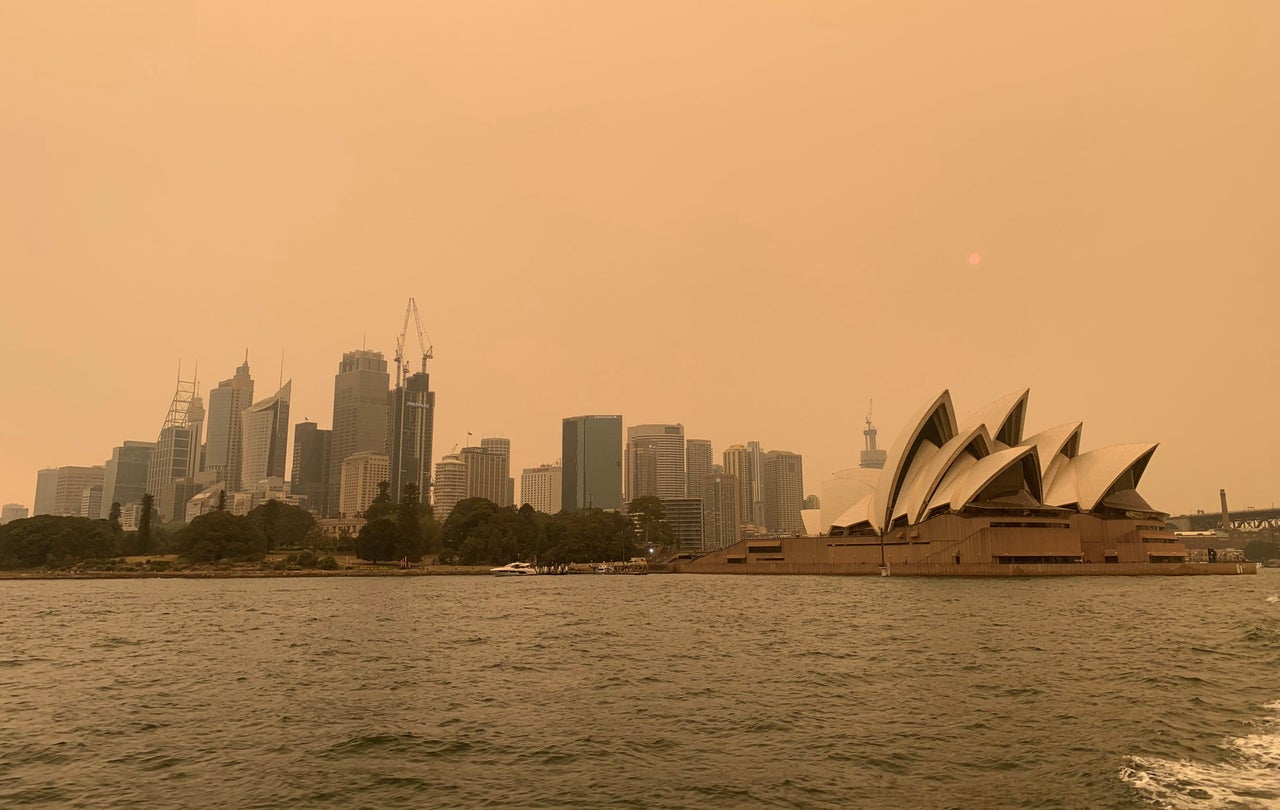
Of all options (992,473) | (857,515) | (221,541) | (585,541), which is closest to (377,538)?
(221,541)

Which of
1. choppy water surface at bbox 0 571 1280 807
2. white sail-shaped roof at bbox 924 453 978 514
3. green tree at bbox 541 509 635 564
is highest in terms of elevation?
white sail-shaped roof at bbox 924 453 978 514

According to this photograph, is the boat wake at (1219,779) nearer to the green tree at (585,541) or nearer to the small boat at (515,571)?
the small boat at (515,571)

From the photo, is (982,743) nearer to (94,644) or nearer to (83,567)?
(94,644)

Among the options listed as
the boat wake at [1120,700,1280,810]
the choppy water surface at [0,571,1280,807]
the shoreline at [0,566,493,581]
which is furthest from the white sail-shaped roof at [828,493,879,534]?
the boat wake at [1120,700,1280,810]

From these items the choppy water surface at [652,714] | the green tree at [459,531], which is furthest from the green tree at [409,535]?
the choppy water surface at [652,714]

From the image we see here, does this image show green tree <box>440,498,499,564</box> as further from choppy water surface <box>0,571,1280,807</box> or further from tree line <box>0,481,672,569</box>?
choppy water surface <box>0,571,1280,807</box>

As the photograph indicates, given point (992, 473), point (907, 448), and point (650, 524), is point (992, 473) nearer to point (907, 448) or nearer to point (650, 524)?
point (907, 448)
